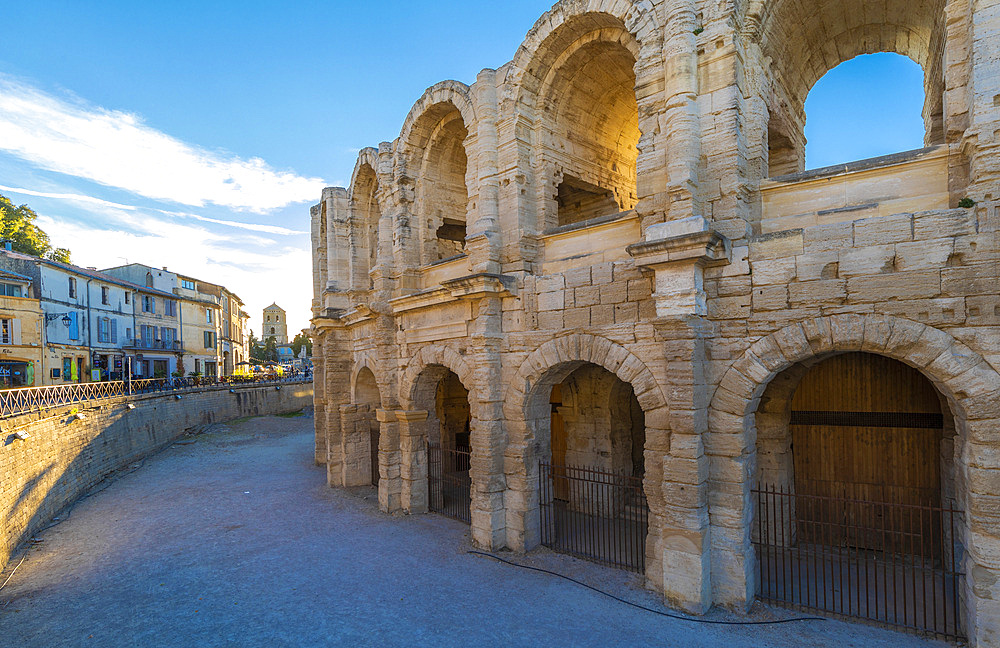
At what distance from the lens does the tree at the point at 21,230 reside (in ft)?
94.7

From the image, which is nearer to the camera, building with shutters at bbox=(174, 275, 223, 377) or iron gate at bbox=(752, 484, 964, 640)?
iron gate at bbox=(752, 484, 964, 640)

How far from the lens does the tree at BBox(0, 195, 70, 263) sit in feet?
A: 94.7

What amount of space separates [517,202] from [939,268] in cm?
619

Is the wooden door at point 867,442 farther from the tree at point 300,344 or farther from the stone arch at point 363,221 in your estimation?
the tree at point 300,344

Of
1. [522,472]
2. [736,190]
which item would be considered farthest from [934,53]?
[522,472]

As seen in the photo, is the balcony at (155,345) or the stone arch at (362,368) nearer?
the stone arch at (362,368)

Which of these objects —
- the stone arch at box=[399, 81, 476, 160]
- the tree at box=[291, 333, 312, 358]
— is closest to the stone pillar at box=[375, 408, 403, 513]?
Answer: the stone arch at box=[399, 81, 476, 160]

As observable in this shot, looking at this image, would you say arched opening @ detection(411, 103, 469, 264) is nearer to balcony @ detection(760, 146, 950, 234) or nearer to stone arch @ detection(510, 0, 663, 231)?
stone arch @ detection(510, 0, 663, 231)

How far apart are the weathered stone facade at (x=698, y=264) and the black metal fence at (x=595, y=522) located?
1.34 feet

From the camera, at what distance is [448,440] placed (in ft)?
51.2

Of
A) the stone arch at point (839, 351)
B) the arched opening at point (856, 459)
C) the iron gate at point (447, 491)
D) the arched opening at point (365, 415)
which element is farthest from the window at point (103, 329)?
the arched opening at point (856, 459)

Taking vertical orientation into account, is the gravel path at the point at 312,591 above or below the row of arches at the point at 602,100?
below

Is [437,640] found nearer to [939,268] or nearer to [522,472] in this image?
[522,472]

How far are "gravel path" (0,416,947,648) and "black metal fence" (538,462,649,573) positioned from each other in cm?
51
